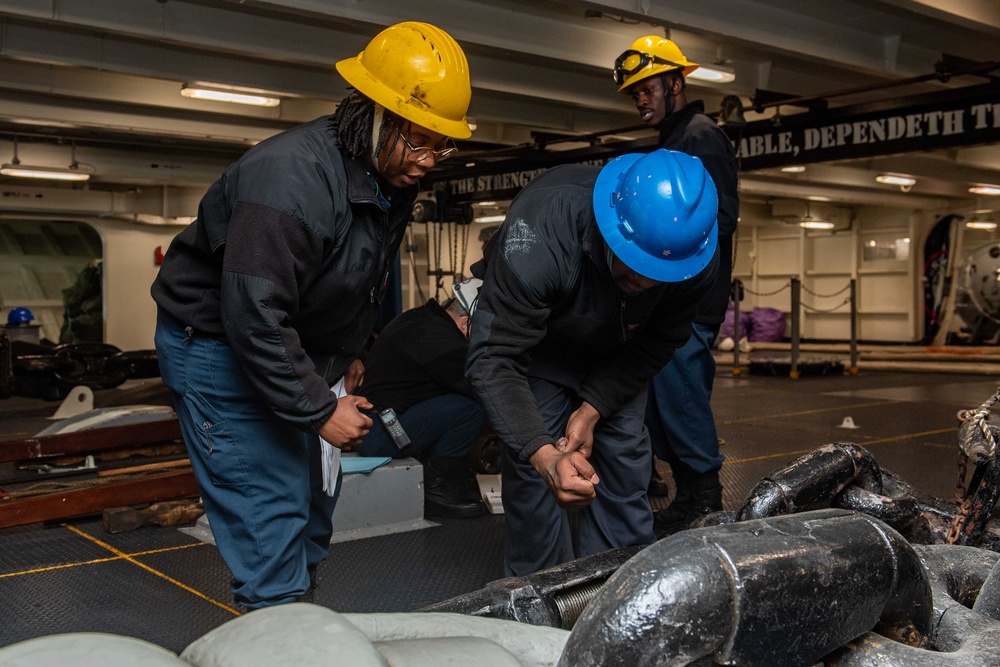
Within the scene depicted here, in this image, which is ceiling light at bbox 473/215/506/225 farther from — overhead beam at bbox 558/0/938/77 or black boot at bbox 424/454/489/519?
black boot at bbox 424/454/489/519

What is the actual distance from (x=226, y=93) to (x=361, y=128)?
8281mm

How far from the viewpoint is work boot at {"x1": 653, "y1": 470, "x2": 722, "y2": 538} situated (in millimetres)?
4062

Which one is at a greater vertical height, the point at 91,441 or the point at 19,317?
the point at 19,317

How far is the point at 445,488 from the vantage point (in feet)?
15.0

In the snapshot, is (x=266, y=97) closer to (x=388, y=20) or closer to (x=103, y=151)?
(x=388, y=20)

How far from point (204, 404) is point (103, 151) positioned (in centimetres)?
1334

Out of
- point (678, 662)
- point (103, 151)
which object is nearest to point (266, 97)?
point (103, 151)

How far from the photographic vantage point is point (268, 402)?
207 cm

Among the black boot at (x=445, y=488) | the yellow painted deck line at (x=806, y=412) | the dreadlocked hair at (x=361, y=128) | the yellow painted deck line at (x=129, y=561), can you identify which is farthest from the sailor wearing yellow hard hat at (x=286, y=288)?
the yellow painted deck line at (x=806, y=412)

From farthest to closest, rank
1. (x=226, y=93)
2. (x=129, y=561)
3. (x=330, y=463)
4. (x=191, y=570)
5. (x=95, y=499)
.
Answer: (x=226, y=93) < (x=95, y=499) < (x=129, y=561) < (x=191, y=570) < (x=330, y=463)

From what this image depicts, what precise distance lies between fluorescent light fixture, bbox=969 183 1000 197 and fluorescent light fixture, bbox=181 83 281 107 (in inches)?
515

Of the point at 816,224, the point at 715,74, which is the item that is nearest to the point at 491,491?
the point at 715,74

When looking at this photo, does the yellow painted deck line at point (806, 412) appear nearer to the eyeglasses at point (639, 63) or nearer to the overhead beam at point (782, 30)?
the overhead beam at point (782, 30)

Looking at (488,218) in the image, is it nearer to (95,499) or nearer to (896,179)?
(896,179)
